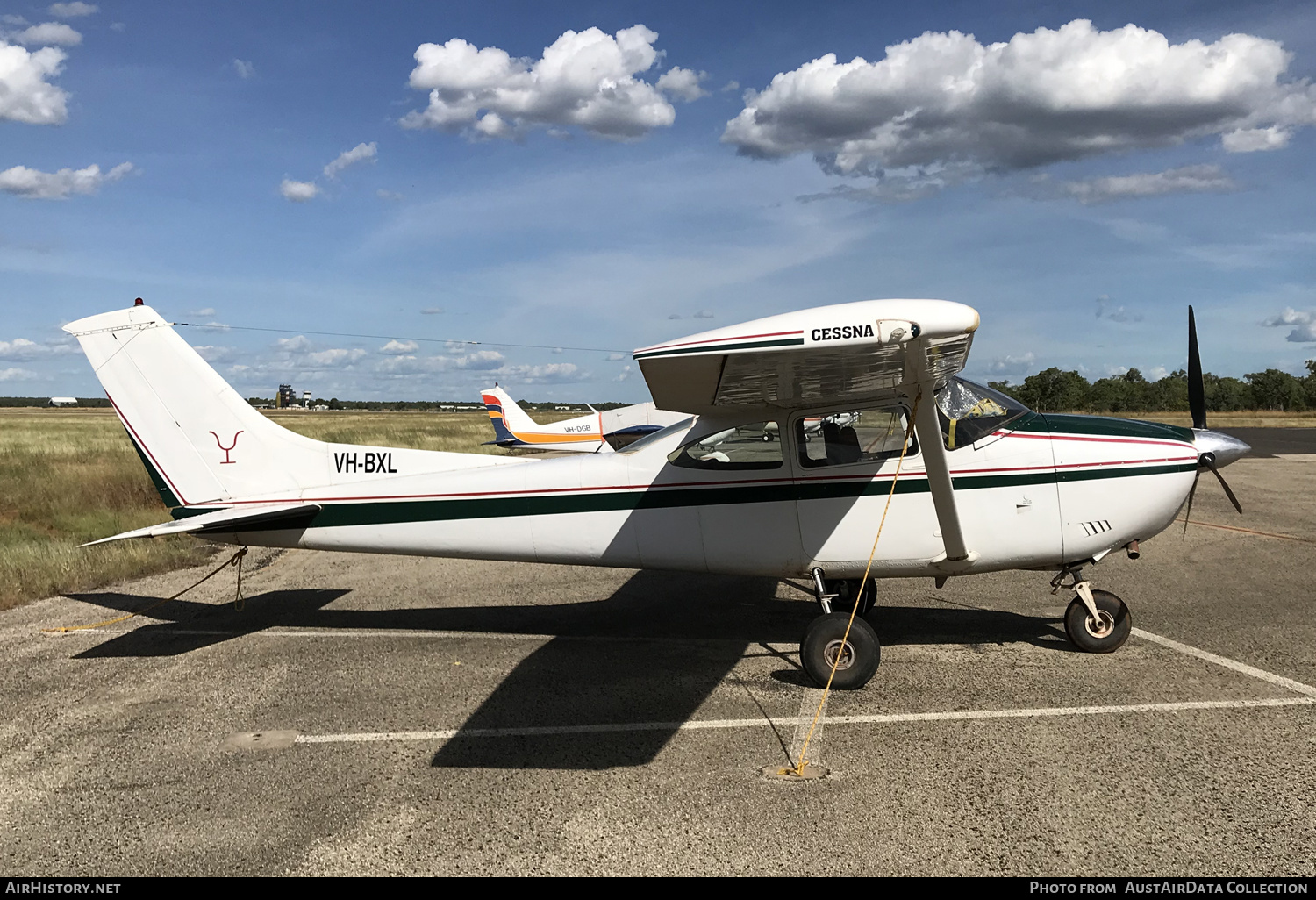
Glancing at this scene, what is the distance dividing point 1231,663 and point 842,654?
2.96 metres

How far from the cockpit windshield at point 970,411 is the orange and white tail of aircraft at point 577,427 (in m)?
23.5

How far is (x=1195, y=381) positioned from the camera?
6.98m

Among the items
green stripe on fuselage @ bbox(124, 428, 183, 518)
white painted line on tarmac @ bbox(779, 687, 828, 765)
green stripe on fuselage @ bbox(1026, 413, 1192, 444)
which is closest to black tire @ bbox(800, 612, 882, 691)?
white painted line on tarmac @ bbox(779, 687, 828, 765)

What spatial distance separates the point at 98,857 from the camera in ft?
12.0

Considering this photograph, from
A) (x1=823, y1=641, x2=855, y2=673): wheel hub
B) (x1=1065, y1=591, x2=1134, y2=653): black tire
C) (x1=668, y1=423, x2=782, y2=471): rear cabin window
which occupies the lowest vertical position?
(x1=1065, y1=591, x2=1134, y2=653): black tire

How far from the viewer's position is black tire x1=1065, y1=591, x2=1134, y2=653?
6293 mm

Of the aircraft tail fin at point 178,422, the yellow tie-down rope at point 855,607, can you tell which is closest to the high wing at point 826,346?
the yellow tie-down rope at point 855,607

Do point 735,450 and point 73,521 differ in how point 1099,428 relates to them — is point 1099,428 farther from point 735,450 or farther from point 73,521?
point 73,521

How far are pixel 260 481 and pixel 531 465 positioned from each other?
243 centimetres

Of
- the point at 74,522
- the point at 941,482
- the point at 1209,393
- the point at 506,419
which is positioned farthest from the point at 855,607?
the point at 1209,393

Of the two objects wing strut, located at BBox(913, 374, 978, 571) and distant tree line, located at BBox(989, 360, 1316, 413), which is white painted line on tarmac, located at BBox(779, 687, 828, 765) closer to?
wing strut, located at BBox(913, 374, 978, 571)

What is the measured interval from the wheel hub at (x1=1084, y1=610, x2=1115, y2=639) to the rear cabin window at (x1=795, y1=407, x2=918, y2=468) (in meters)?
1.93

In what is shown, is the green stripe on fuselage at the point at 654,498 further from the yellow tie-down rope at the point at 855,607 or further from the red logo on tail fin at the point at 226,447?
the red logo on tail fin at the point at 226,447
